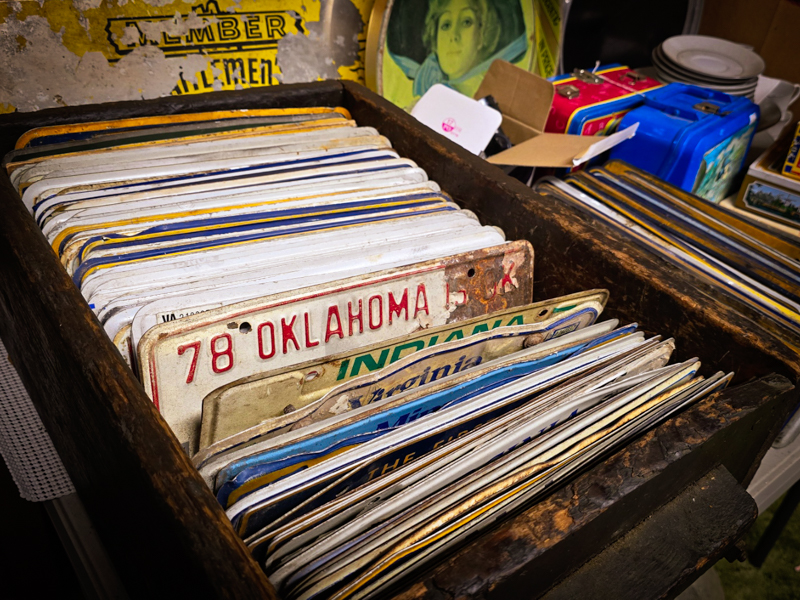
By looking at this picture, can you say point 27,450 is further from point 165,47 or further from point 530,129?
point 530,129

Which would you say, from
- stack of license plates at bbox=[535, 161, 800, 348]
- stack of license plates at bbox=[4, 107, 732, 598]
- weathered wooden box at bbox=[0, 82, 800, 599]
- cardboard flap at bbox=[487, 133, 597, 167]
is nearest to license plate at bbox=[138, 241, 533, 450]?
stack of license plates at bbox=[4, 107, 732, 598]

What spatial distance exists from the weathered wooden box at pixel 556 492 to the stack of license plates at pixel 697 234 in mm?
257

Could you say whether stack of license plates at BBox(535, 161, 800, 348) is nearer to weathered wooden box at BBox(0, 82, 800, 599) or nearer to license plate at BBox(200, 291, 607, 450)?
weathered wooden box at BBox(0, 82, 800, 599)

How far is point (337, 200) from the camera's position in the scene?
129cm

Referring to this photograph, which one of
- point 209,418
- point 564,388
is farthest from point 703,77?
point 209,418

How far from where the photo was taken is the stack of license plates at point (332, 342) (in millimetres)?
727

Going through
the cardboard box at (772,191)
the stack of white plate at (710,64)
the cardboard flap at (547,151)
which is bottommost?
the cardboard box at (772,191)

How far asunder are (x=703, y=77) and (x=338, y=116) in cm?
155

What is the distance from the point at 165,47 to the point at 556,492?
1.62 m

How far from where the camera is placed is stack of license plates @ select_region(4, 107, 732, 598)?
2.39 feet

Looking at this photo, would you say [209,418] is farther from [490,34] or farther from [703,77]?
[703,77]

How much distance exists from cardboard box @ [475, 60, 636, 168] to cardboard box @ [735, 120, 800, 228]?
0.49 m

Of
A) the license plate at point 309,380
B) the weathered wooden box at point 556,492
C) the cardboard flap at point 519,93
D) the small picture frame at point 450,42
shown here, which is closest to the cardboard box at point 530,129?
the cardboard flap at point 519,93

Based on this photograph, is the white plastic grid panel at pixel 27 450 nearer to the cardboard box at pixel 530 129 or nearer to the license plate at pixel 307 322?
the license plate at pixel 307 322
